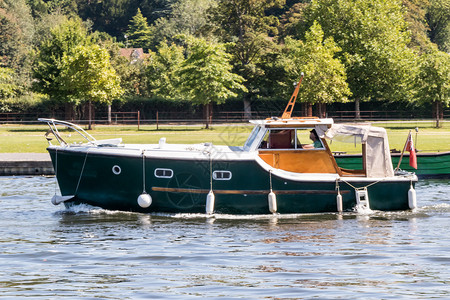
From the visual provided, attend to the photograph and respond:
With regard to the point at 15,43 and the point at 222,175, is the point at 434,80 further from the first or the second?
the point at 15,43

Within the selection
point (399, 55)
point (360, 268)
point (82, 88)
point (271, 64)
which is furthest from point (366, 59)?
point (360, 268)

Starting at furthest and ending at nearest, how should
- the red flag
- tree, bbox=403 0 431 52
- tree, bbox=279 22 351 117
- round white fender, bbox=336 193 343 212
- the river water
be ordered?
tree, bbox=403 0 431 52
tree, bbox=279 22 351 117
the red flag
round white fender, bbox=336 193 343 212
the river water

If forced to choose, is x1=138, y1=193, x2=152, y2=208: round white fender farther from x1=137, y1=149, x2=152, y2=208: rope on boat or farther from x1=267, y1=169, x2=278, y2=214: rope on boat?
x1=267, y1=169, x2=278, y2=214: rope on boat

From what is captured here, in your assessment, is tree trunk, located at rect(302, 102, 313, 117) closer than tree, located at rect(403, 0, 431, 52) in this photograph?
Yes

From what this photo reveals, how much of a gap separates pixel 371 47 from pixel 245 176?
157 ft

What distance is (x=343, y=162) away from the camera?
2828cm

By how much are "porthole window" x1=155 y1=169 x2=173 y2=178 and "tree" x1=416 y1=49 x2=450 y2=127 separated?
43.6 metres

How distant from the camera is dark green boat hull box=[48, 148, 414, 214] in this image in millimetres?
19562

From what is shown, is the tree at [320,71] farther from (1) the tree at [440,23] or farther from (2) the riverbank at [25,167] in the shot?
(1) the tree at [440,23]

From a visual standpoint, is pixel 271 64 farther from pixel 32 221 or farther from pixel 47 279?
pixel 47 279

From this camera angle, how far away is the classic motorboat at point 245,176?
19594mm

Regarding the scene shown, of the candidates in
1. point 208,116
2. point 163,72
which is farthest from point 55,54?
point 163,72

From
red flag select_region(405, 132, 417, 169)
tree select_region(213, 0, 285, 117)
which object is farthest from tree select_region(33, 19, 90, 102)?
red flag select_region(405, 132, 417, 169)

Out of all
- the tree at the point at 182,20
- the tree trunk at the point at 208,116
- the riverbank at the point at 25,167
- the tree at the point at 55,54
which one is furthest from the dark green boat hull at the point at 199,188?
the tree at the point at 182,20
